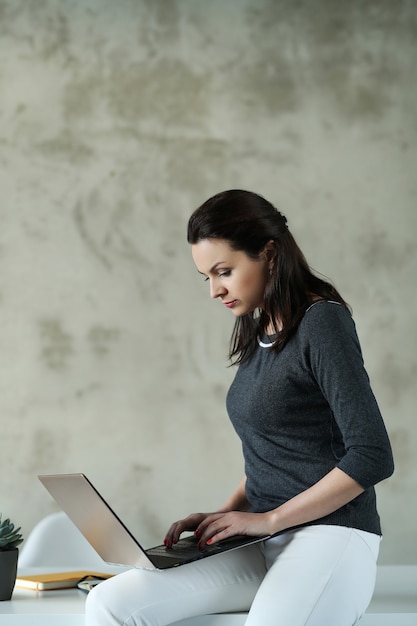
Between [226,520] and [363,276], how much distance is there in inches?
77.0

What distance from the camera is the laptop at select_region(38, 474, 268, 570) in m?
1.40

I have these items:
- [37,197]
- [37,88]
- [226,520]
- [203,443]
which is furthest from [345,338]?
[37,88]

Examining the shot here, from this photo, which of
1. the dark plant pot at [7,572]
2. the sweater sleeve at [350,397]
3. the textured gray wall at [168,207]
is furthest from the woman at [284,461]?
the textured gray wall at [168,207]

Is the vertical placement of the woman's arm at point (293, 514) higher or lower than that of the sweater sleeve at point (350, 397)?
lower

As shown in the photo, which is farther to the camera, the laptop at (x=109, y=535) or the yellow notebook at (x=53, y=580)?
the yellow notebook at (x=53, y=580)

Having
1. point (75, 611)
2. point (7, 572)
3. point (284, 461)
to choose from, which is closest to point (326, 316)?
point (284, 461)

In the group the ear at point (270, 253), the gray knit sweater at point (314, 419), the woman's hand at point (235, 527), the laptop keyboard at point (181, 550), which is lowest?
the laptop keyboard at point (181, 550)

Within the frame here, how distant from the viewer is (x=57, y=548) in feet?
8.36

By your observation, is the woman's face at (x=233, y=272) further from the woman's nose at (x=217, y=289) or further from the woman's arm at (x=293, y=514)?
the woman's arm at (x=293, y=514)

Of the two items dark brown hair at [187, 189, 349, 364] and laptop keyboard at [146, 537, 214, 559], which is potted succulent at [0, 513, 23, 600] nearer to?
laptop keyboard at [146, 537, 214, 559]

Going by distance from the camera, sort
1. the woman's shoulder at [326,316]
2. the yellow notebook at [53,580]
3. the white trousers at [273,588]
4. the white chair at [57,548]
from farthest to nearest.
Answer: the white chair at [57,548], the yellow notebook at [53,580], the woman's shoulder at [326,316], the white trousers at [273,588]

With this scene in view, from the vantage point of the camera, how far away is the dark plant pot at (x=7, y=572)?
166 centimetres

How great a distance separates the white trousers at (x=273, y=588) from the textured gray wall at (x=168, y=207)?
5.40 ft

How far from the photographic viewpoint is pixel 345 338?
4.90 ft
